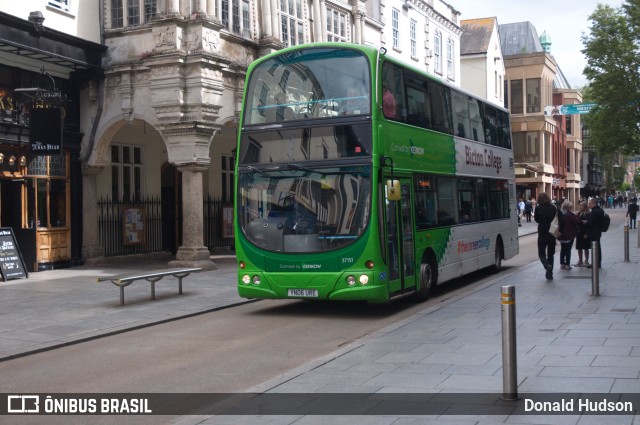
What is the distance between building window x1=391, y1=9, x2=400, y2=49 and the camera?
3641cm

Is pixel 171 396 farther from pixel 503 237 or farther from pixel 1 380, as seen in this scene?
pixel 503 237

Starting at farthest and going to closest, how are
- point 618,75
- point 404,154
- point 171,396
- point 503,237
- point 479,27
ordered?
point 479,27 → point 618,75 → point 503,237 → point 404,154 → point 171,396

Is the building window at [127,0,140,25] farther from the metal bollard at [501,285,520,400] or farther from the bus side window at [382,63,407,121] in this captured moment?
the metal bollard at [501,285,520,400]

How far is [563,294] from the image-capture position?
14.2 meters

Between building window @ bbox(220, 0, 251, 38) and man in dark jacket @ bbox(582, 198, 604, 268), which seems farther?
building window @ bbox(220, 0, 251, 38)

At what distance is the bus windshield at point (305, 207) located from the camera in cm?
1221

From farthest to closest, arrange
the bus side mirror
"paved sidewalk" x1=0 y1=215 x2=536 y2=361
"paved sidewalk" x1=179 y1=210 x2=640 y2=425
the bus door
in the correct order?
the bus door
the bus side mirror
"paved sidewalk" x1=0 y1=215 x2=536 y2=361
"paved sidewalk" x1=179 y1=210 x2=640 y2=425

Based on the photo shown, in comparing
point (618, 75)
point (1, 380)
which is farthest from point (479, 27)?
point (1, 380)

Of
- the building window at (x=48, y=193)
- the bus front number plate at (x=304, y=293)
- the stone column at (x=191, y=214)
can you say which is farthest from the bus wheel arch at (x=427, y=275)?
the building window at (x=48, y=193)

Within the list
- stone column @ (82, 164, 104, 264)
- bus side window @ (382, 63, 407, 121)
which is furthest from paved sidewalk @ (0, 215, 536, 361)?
bus side window @ (382, 63, 407, 121)

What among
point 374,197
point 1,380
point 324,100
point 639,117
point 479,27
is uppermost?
point 479,27

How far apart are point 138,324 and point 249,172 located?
3.08 meters

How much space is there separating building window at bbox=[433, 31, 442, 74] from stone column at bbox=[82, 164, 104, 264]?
23609mm

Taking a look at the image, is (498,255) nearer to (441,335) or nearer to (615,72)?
(441,335)
